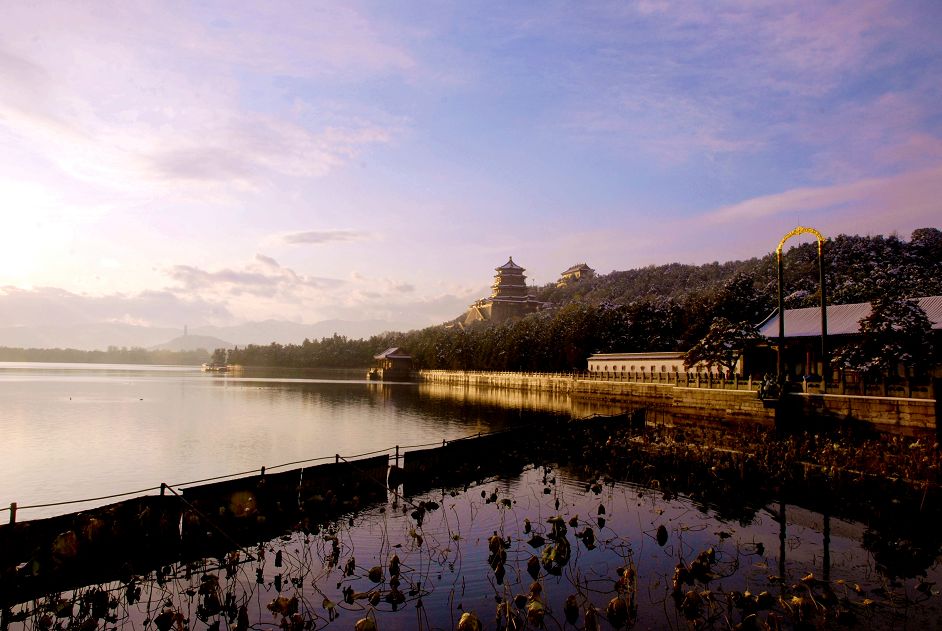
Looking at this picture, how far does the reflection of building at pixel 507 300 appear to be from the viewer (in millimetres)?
140500

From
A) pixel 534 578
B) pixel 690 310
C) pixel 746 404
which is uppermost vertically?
pixel 690 310

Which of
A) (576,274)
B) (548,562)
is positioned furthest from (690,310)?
(576,274)

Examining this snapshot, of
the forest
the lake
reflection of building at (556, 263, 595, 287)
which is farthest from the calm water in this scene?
reflection of building at (556, 263, 595, 287)

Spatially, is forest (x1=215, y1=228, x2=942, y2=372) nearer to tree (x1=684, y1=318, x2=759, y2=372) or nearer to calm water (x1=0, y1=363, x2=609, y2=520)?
tree (x1=684, y1=318, x2=759, y2=372)

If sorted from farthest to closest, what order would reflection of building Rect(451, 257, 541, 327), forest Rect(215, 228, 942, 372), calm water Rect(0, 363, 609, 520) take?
reflection of building Rect(451, 257, 541, 327), forest Rect(215, 228, 942, 372), calm water Rect(0, 363, 609, 520)

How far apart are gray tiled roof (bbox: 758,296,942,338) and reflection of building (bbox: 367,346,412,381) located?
241 ft

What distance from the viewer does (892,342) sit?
32.2 metres

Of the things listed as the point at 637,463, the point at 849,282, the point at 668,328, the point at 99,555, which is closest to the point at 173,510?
the point at 99,555

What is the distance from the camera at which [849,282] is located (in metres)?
66.3

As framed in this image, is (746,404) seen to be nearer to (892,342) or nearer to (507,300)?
(892,342)

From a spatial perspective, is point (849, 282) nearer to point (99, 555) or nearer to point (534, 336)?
point (534, 336)

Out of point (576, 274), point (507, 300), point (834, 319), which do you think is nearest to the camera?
point (834, 319)

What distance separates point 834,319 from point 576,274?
135446 millimetres

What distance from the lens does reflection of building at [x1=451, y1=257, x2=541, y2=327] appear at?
140 meters
